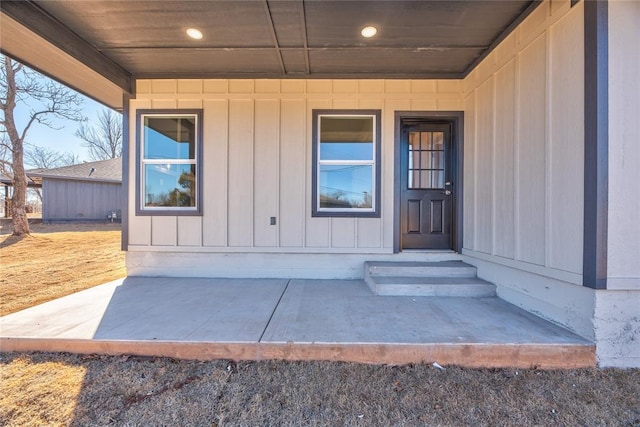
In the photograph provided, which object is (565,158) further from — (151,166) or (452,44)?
(151,166)

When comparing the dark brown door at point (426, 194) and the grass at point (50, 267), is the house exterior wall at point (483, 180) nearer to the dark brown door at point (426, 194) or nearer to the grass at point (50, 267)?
the dark brown door at point (426, 194)

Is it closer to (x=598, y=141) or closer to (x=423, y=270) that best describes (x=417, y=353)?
(x=423, y=270)

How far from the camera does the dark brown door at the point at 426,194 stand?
4.16 m

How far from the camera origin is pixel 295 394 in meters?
1.78

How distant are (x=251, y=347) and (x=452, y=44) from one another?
3.84m

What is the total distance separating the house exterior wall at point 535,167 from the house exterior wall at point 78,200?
1647 centimetres

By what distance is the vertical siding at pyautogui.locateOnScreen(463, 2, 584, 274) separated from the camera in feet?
7.57

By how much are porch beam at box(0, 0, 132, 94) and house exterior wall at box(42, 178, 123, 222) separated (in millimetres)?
12781

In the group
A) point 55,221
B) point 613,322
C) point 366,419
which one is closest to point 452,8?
point 613,322

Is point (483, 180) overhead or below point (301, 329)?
overhead

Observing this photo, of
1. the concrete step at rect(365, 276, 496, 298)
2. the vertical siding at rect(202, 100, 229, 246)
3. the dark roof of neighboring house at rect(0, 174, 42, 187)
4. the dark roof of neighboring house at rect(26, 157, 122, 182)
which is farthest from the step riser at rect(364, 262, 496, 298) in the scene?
the dark roof of neighboring house at rect(0, 174, 42, 187)

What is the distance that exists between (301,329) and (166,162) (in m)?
3.33

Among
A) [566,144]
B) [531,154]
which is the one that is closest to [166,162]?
[531,154]

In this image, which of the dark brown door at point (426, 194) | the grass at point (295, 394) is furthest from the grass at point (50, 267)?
the dark brown door at point (426, 194)
